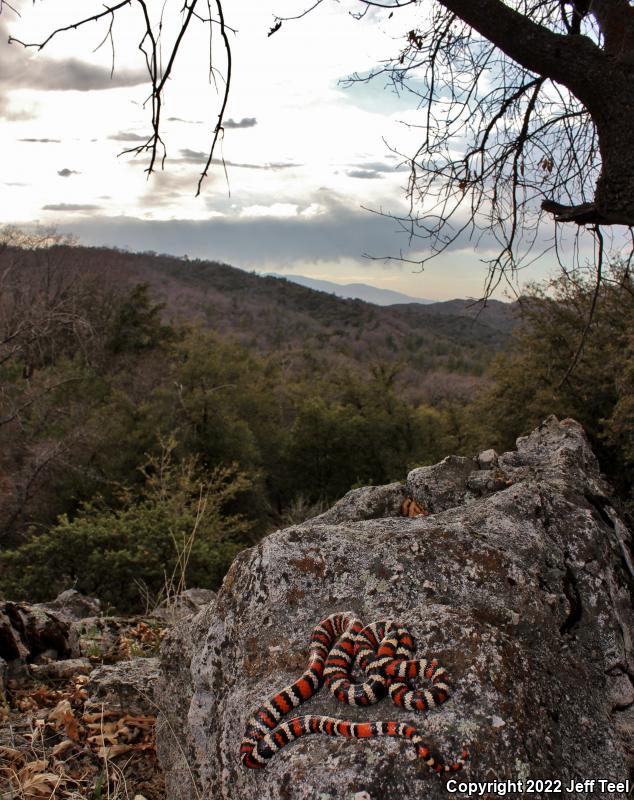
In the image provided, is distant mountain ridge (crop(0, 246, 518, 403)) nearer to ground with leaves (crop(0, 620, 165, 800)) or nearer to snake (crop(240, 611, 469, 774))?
ground with leaves (crop(0, 620, 165, 800))

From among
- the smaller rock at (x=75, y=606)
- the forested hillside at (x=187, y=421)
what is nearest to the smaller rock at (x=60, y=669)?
the forested hillside at (x=187, y=421)

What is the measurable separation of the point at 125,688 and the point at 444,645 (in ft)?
8.09

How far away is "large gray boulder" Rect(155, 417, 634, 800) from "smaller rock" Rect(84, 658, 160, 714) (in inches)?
26.8

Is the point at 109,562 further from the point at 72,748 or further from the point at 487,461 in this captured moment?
the point at 487,461

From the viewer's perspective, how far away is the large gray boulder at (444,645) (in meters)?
2.50

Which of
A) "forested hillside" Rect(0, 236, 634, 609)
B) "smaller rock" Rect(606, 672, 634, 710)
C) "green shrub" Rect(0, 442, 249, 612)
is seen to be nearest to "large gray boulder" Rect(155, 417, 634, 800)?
"smaller rock" Rect(606, 672, 634, 710)

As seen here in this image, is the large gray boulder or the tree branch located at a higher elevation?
the tree branch

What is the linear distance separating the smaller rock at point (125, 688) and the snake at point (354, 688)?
172cm

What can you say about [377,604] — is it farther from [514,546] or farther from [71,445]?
[71,445]

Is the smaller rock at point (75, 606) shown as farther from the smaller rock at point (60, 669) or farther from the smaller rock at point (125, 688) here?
the smaller rock at point (125, 688)

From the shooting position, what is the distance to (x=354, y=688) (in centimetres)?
279

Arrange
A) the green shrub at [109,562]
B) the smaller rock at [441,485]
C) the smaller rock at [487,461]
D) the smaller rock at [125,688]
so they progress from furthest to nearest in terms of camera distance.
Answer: the green shrub at [109,562] → the smaller rock at [487,461] → the smaller rock at [441,485] → the smaller rock at [125,688]

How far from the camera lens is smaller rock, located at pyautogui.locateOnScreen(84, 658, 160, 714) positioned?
14.0 ft

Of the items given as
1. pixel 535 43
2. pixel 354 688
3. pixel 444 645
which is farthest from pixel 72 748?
pixel 535 43
